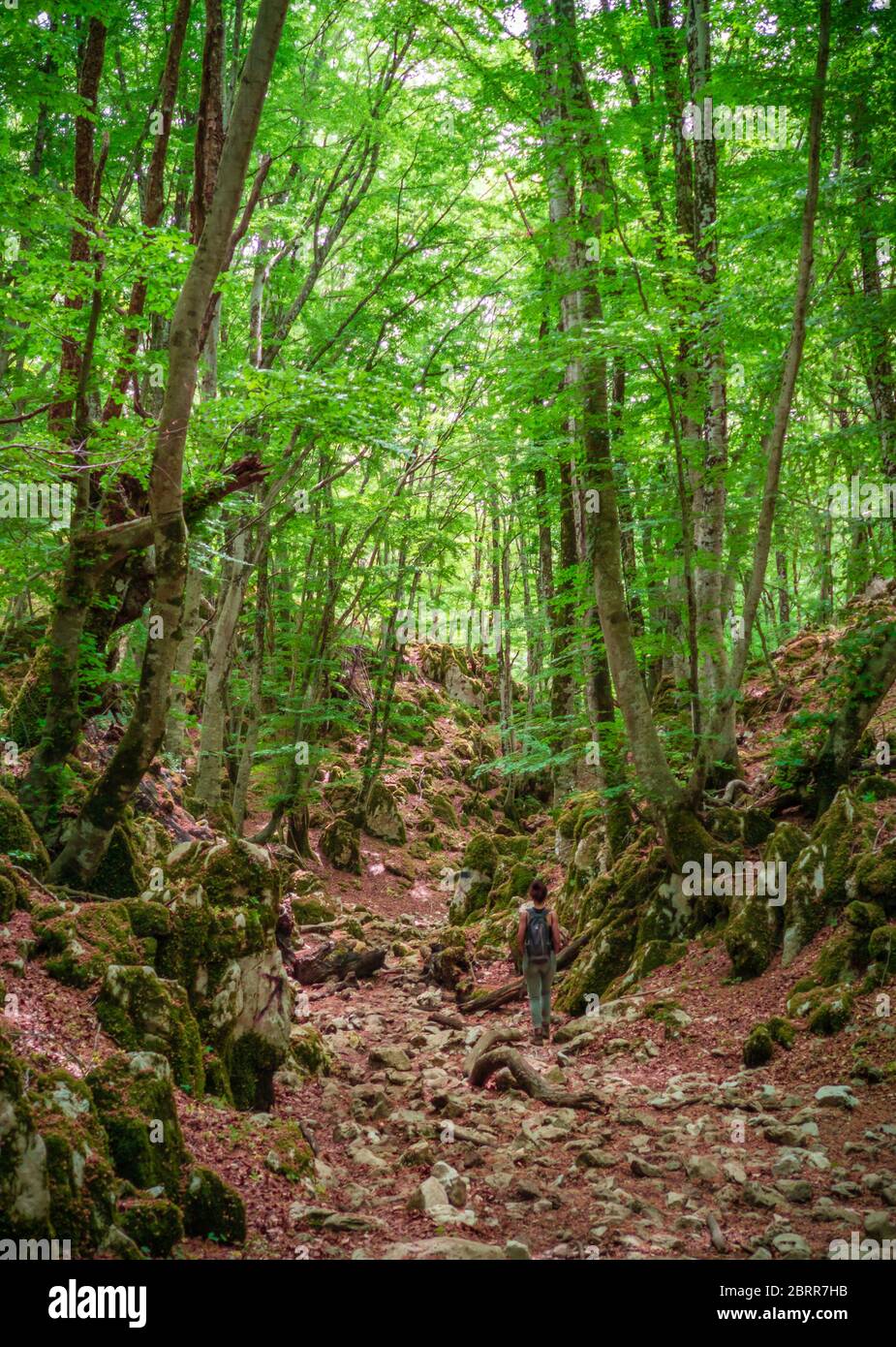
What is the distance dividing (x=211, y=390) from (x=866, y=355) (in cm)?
763

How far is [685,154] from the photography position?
32.7ft

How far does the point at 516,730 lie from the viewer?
1262 centimetres

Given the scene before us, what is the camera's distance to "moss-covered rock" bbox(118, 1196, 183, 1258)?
10.8ft

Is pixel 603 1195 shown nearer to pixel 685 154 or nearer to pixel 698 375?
pixel 698 375

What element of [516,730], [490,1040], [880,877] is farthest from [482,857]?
[880,877]

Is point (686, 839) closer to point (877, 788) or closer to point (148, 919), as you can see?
point (877, 788)

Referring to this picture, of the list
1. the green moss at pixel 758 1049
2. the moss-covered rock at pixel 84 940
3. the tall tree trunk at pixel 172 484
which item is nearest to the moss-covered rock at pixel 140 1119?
the moss-covered rock at pixel 84 940

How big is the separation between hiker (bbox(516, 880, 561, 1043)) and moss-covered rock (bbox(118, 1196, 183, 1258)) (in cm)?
452

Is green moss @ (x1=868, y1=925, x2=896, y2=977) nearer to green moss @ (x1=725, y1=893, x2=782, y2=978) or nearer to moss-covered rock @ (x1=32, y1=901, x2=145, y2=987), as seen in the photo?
green moss @ (x1=725, y1=893, x2=782, y2=978)

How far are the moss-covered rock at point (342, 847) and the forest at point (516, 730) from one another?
3.68 metres

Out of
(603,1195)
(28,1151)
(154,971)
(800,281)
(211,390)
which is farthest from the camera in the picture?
(211,390)

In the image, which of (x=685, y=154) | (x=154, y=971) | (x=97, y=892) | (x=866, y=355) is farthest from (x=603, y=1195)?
(x=685, y=154)

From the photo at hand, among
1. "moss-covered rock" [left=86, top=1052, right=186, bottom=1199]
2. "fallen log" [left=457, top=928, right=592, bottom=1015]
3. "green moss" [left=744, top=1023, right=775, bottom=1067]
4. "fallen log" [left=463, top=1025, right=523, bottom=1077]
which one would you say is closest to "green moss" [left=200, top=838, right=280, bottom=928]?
"moss-covered rock" [left=86, top=1052, right=186, bottom=1199]
